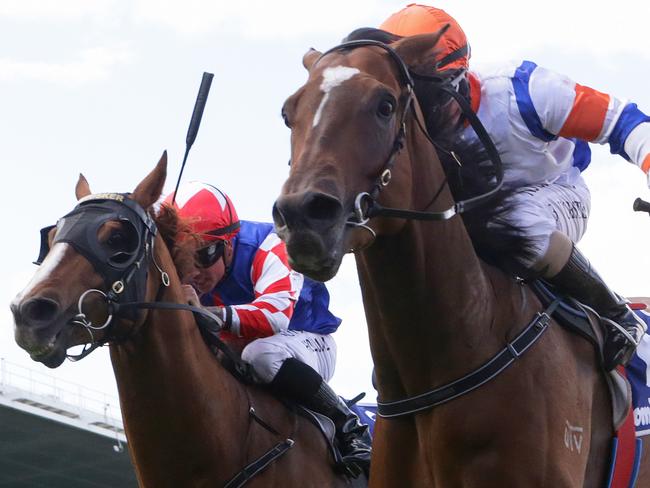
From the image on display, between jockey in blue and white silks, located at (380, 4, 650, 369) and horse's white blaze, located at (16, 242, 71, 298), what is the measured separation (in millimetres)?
1895

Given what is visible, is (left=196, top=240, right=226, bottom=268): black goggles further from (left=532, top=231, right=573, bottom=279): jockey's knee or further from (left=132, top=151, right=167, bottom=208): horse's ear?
(left=532, top=231, right=573, bottom=279): jockey's knee

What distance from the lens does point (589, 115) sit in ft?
16.0

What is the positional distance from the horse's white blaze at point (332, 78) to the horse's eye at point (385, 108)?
5.8 inches

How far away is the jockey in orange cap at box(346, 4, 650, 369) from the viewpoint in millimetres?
4855

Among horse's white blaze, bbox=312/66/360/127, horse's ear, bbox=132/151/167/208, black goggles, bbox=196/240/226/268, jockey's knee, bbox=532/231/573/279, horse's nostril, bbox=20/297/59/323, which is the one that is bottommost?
jockey's knee, bbox=532/231/573/279

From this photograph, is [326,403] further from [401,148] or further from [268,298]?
[401,148]

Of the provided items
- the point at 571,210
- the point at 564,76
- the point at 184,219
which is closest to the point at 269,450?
the point at 184,219

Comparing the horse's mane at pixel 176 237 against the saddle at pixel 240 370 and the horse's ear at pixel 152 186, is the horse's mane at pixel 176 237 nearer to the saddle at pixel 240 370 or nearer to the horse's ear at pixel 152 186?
the horse's ear at pixel 152 186

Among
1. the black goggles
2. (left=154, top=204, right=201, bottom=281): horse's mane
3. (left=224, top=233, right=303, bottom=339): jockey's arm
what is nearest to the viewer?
(left=154, top=204, right=201, bottom=281): horse's mane

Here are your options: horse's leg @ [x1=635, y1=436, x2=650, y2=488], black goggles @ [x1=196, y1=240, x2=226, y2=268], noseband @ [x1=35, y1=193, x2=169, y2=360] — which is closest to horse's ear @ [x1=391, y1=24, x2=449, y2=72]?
horse's leg @ [x1=635, y1=436, x2=650, y2=488]

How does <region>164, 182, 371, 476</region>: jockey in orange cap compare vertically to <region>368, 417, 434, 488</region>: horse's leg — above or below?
above

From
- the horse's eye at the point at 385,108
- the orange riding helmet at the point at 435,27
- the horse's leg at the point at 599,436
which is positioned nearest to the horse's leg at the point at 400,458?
the horse's leg at the point at 599,436

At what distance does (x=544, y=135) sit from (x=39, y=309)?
2.39 m

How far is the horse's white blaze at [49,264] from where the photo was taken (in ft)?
19.0
